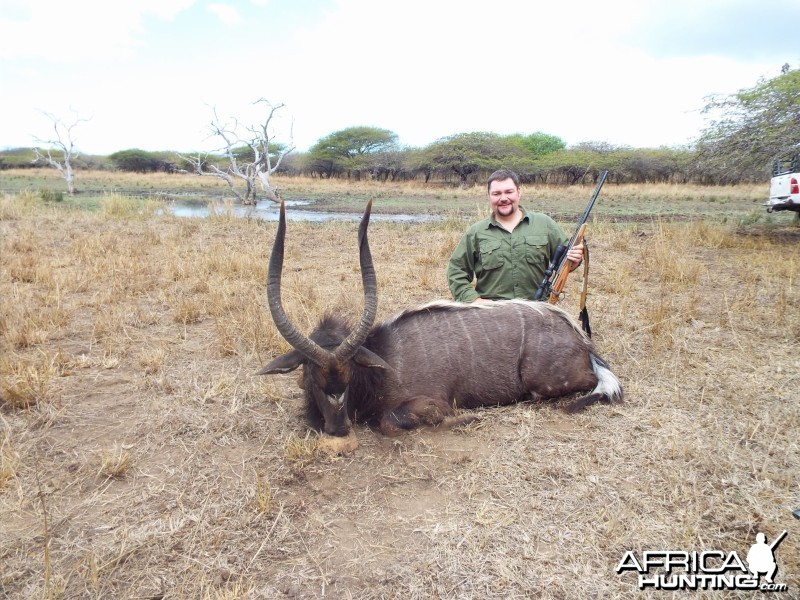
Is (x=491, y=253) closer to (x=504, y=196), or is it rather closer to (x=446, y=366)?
(x=504, y=196)

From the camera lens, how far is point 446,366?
390 cm

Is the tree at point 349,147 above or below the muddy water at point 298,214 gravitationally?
above

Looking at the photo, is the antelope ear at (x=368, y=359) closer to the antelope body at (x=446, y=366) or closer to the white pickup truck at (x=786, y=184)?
the antelope body at (x=446, y=366)

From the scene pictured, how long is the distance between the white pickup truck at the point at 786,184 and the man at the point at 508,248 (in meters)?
7.79

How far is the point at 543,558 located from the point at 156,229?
466 inches

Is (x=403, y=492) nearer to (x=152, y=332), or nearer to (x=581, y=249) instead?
(x=581, y=249)

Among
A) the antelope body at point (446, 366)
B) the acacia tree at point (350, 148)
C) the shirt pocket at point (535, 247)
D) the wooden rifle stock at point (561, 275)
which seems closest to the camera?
the antelope body at point (446, 366)

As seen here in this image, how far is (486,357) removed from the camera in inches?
156

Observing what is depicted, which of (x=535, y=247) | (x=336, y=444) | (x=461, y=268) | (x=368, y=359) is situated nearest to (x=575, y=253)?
(x=535, y=247)

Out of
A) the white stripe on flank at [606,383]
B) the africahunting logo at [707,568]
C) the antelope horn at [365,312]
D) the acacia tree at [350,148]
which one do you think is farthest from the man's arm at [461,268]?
the acacia tree at [350,148]

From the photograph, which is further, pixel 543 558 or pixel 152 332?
pixel 152 332

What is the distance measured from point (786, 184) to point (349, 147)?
147 ft

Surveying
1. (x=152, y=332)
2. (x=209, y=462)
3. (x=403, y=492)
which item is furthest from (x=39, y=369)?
(x=403, y=492)

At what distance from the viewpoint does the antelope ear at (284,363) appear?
3344 mm
